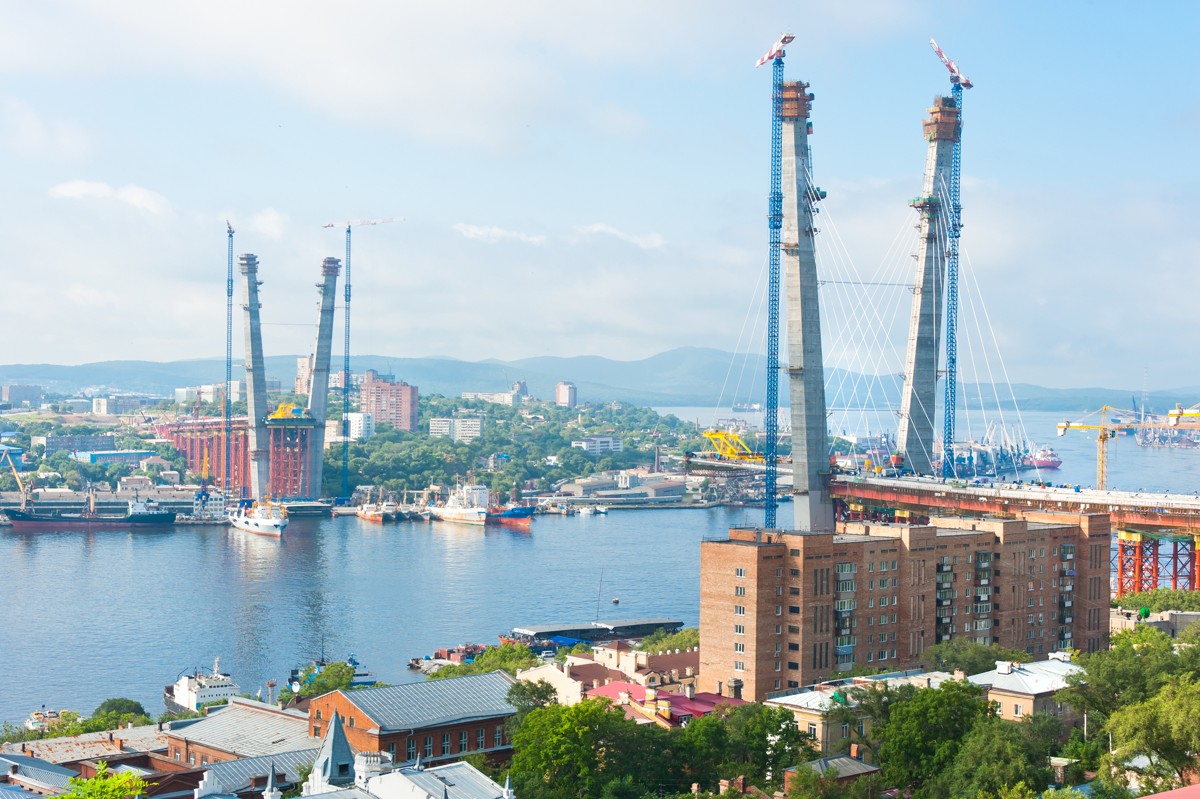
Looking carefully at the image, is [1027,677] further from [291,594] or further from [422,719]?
[291,594]

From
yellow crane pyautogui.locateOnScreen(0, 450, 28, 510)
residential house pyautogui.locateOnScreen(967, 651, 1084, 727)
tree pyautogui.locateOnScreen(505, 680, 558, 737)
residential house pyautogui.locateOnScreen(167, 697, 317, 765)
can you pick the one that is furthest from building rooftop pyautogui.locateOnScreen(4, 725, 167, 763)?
yellow crane pyautogui.locateOnScreen(0, 450, 28, 510)

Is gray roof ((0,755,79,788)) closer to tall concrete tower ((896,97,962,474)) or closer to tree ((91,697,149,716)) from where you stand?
tree ((91,697,149,716))

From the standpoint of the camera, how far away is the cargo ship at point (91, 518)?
66375 millimetres

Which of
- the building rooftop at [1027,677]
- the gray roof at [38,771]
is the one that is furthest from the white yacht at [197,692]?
Answer: the building rooftop at [1027,677]

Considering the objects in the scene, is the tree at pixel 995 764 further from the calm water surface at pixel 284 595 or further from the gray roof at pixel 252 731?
the calm water surface at pixel 284 595

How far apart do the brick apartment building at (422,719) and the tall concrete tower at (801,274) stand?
1793cm

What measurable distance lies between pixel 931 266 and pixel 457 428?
80.3 metres

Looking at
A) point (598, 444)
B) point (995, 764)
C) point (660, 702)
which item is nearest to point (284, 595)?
point (660, 702)

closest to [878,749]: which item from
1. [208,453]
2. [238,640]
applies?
[238,640]

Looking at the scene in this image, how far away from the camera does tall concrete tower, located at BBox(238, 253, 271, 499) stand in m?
75.1

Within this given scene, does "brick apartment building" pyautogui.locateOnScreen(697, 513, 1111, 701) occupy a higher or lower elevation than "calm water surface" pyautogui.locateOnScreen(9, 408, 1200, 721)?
higher

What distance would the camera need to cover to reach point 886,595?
2353 cm

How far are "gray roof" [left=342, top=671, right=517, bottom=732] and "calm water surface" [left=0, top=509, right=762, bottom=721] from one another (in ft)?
34.0

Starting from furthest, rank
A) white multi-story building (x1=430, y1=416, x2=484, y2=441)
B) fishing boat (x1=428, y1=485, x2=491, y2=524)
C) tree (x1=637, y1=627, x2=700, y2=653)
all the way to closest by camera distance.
Answer: 1. white multi-story building (x1=430, y1=416, x2=484, y2=441)
2. fishing boat (x1=428, y1=485, x2=491, y2=524)
3. tree (x1=637, y1=627, x2=700, y2=653)
